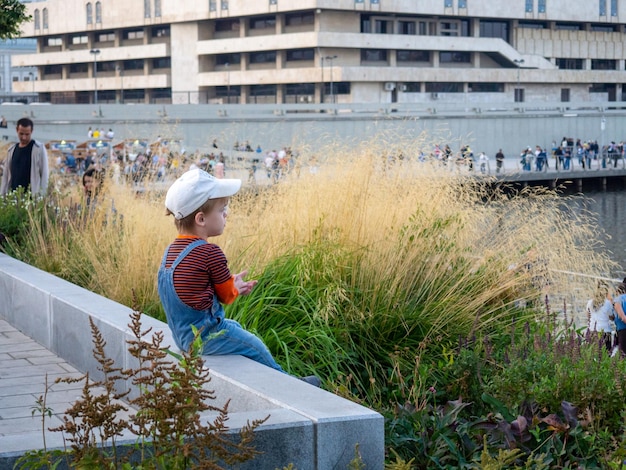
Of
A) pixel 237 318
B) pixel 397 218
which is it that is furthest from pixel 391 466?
pixel 397 218

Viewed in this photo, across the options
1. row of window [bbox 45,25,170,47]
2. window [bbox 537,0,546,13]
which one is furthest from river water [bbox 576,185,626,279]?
row of window [bbox 45,25,170,47]

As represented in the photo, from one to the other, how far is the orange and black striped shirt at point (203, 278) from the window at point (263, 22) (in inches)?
3144

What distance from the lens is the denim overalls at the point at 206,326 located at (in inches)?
188

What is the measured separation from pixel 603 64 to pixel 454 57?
18223 millimetres

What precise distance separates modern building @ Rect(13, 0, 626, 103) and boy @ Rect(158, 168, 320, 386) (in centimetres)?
7197

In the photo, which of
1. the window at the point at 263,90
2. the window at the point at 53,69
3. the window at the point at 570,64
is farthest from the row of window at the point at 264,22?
the window at the point at 570,64

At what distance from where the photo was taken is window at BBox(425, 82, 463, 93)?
82.6 meters

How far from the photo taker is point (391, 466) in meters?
3.58

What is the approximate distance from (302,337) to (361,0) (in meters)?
76.4

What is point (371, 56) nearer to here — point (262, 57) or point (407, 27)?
point (407, 27)

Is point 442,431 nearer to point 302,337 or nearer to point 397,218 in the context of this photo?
point 302,337

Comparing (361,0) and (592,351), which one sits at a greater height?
(361,0)

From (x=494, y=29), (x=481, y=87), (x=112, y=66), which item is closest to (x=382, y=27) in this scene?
(x=481, y=87)

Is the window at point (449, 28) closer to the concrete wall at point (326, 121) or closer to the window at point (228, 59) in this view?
the concrete wall at point (326, 121)
